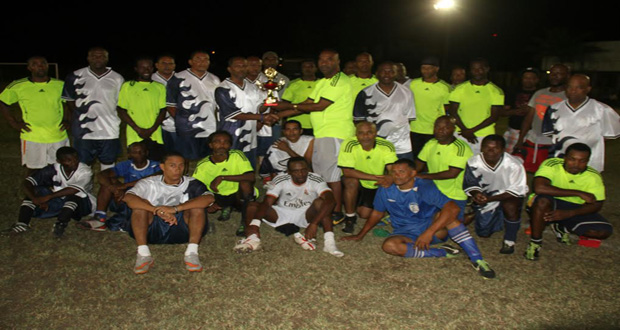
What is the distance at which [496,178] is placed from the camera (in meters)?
5.16

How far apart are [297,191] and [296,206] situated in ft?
0.54

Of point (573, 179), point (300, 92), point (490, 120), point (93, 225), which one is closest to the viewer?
point (573, 179)

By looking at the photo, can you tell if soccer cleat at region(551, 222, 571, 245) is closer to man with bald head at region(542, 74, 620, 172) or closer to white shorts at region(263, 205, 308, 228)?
man with bald head at region(542, 74, 620, 172)

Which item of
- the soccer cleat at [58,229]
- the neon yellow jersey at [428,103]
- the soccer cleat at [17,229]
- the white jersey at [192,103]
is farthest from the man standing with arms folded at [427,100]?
the soccer cleat at [17,229]

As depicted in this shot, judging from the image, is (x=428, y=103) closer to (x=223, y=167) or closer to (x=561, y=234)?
(x=561, y=234)

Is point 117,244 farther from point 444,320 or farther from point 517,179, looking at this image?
point 517,179

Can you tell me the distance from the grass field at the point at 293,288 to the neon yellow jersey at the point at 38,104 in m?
1.50

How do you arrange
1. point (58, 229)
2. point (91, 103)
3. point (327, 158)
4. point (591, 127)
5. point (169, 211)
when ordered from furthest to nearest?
point (91, 103) < point (327, 158) < point (591, 127) < point (58, 229) < point (169, 211)

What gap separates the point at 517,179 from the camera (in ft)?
16.8

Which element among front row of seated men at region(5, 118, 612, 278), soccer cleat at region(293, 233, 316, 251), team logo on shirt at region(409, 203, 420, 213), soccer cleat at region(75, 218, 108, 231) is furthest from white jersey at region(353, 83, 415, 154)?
soccer cleat at region(75, 218, 108, 231)

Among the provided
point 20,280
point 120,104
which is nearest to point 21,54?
point 120,104

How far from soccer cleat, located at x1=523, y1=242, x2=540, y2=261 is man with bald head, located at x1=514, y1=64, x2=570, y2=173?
89.2 inches

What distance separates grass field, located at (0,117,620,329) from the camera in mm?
3604

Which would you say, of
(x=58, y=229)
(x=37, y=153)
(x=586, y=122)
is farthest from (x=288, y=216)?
(x=586, y=122)
